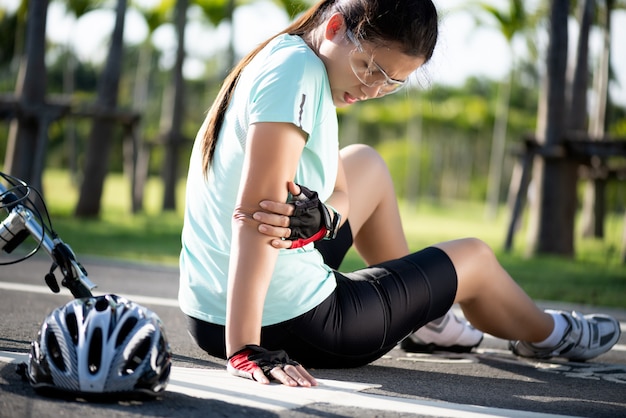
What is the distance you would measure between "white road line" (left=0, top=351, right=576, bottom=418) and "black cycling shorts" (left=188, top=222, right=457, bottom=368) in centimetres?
17

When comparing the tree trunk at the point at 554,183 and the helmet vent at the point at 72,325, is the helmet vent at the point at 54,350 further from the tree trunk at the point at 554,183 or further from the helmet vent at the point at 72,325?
the tree trunk at the point at 554,183

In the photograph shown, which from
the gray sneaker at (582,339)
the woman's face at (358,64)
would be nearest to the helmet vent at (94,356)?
the woman's face at (358,64)

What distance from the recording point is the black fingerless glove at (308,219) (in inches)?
100

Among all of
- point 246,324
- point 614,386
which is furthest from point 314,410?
point 614,386

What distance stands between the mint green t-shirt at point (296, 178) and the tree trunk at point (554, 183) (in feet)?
32.7

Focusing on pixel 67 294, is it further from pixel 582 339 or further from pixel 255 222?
pixel 582 339

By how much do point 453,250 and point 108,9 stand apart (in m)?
22.6

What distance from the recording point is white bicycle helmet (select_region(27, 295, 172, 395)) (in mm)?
2275

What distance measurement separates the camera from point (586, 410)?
108 inches

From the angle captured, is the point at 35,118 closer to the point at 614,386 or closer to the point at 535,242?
the point at 535,242

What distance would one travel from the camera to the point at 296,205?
254 centimetres

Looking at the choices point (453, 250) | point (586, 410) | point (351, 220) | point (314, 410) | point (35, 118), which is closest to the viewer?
point (314, 410)

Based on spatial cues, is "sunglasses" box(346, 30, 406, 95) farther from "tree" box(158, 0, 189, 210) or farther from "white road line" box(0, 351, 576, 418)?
"tree" box(158, 0, 189, 210)

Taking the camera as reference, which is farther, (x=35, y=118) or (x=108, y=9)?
(x=108, y=9)
